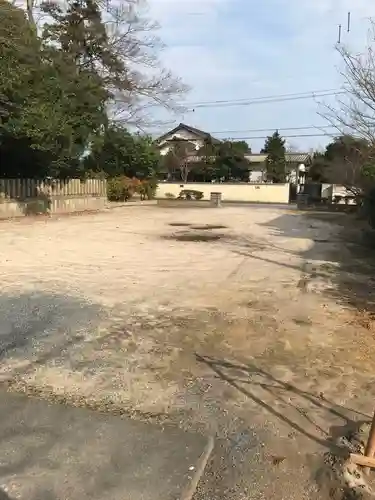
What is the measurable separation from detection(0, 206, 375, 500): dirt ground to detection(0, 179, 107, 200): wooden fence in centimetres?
858

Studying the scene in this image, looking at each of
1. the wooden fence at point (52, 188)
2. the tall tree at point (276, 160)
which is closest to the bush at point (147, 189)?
the wooden fence at point (52, 188)

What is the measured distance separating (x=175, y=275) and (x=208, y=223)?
9.60 metres

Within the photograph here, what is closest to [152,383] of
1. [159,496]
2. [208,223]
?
[159,496]

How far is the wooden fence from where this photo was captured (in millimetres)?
16953

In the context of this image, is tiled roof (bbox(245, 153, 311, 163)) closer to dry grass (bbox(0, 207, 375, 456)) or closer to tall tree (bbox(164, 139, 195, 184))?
tall tree (bbox(164, 139, 195, 184))

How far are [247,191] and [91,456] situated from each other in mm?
38542

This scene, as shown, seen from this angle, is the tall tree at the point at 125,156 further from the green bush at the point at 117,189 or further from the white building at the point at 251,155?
the white building at the point at 251,155

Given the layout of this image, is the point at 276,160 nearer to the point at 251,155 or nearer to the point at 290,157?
the point at 251,155

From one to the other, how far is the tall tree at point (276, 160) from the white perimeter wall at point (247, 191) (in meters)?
4.85

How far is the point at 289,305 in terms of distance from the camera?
5.87m

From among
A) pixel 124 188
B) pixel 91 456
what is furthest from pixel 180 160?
pixel 91 456

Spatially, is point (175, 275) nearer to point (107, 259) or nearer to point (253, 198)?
point (107, 259)

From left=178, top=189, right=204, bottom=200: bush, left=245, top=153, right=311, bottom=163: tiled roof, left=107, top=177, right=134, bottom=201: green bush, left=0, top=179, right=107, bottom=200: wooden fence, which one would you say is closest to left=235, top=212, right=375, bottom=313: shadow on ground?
left=0, top=179, right=107, bottom=200: wooden fence

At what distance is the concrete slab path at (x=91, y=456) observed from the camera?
7.63 ft
